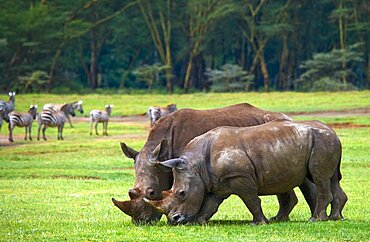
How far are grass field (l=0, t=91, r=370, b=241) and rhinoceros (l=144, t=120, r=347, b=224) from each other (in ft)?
1.20

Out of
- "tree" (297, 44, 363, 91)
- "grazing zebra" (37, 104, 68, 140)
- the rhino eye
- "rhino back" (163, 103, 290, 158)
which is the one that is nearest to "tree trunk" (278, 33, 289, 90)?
"tree" (297, 44, 363, 91)

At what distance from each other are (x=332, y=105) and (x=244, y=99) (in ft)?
26.8

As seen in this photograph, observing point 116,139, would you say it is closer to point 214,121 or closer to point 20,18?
point 214,121

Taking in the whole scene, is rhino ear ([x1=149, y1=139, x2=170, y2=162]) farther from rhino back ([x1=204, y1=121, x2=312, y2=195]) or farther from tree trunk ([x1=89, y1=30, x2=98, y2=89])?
tree trunk ([x1=89, y1=30, x2=98, y2=89])

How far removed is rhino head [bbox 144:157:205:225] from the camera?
41.8ft

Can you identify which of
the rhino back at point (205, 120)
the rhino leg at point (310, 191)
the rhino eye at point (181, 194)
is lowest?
the rhino leg at point (310, 191)

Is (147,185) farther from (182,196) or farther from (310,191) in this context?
(310,191)

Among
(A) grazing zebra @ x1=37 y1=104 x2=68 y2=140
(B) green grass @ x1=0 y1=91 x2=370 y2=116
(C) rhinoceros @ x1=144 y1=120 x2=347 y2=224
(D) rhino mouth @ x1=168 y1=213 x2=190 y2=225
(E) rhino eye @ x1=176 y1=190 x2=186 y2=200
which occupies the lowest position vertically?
(B) green grass @ x1=0 y1=91 x2=370 y2=116

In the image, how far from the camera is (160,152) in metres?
13.3

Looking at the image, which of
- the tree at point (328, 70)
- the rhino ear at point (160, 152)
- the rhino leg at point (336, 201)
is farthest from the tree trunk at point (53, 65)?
the rhino leg at point (336, 201)

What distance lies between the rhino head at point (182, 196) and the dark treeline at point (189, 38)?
5115 centimetres

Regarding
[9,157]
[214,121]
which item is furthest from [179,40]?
[214,121]

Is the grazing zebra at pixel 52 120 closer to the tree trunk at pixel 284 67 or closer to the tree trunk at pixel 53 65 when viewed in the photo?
the tree trunk at pixel 53 65

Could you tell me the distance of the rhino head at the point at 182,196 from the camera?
501 inches
